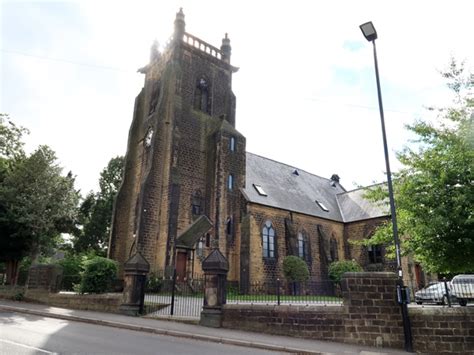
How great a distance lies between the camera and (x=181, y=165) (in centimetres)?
2522

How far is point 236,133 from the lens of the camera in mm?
28234

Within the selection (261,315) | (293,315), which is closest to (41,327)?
(261,315)

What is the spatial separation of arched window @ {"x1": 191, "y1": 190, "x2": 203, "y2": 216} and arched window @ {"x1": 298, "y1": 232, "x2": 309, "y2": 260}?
9318mm

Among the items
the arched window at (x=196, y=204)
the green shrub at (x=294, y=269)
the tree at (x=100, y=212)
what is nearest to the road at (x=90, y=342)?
the arched window at (x=196, y=204)

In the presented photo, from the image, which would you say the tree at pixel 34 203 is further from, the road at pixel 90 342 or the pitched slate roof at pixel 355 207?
the pitched slate roof at pixel 355 207

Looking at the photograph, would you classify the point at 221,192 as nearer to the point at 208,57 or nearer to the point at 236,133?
the point at 236,133

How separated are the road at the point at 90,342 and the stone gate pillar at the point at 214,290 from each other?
6.76 ft

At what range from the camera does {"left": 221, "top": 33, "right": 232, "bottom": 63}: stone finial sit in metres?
32.0

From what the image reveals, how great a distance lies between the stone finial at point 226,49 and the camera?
31953 millimetres

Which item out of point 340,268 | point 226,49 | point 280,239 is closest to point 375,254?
point 340,268

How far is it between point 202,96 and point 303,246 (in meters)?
15.2

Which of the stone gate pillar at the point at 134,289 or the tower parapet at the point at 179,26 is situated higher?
the tower parapet at the point at 179,26

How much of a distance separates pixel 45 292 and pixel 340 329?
14619mm

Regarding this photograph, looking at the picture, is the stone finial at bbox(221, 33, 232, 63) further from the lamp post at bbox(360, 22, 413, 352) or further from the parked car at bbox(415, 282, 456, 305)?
the parked car at bbox(415, 282, 456, 305)
